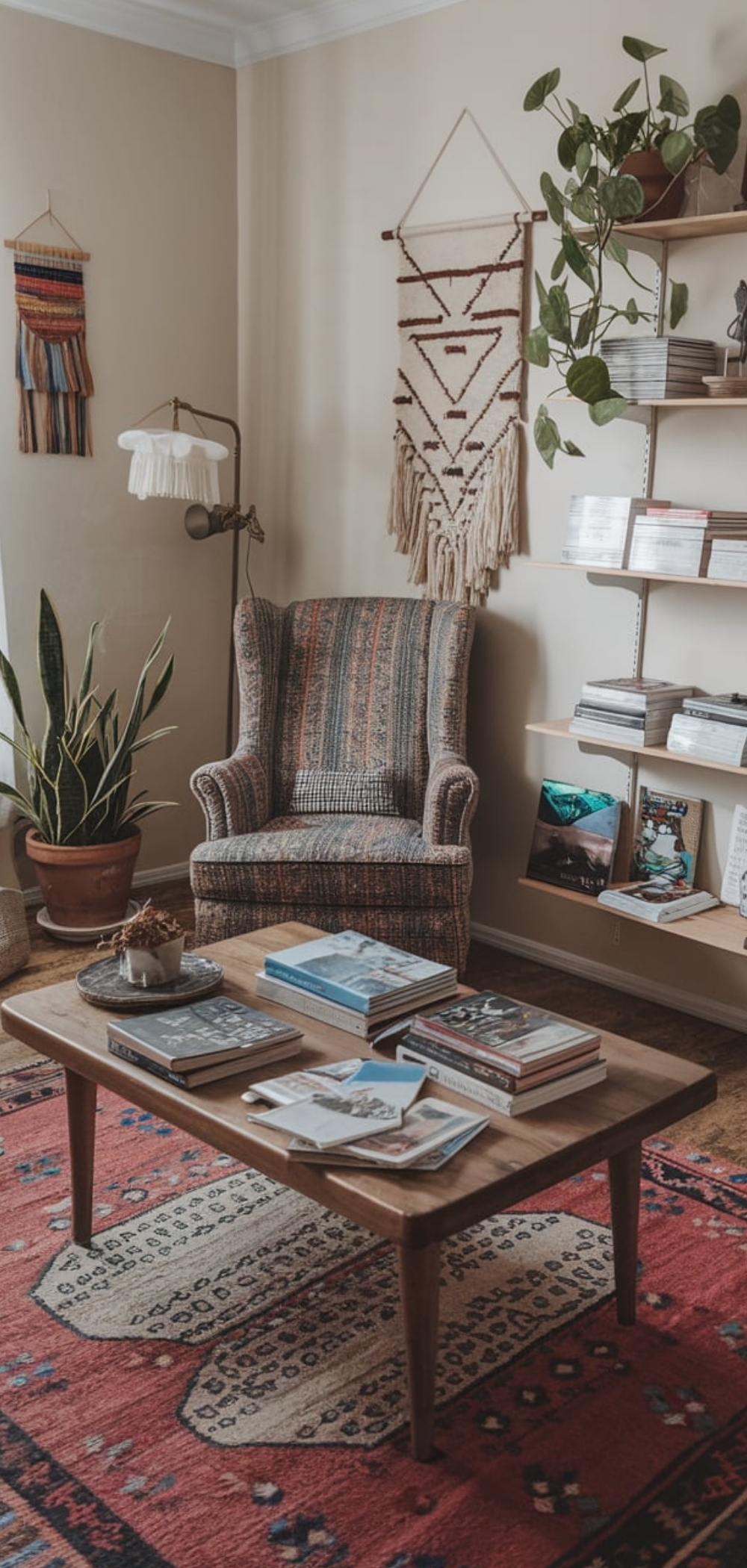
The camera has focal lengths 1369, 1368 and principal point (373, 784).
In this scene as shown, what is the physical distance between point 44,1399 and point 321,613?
2.49m

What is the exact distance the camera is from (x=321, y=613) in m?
4.02

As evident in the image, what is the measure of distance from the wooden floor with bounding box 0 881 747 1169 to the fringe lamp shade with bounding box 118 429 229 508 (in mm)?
1284

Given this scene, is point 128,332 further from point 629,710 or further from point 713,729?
point 713,729

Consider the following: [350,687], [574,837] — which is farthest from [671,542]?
[350,687]

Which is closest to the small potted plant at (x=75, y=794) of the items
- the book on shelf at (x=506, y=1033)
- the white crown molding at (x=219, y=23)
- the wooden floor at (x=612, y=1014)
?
the wooden floor at (x=612, y=1014)

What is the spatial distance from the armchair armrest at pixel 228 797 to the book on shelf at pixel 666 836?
101 cm

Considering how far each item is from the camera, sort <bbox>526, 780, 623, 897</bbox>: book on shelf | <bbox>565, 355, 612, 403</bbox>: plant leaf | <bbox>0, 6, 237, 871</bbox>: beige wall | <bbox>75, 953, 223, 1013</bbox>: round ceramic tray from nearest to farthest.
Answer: <bbox>75, 953, 223, 1013</bbox>: round ceramic tray → <bbox>565, 355, 612, 403</bbox>: plant leaf → <bbox>526, 780, 623, 897</bbox>: book on shelf → <bbox>0, 6, 237, 871</bbox>: beige wall

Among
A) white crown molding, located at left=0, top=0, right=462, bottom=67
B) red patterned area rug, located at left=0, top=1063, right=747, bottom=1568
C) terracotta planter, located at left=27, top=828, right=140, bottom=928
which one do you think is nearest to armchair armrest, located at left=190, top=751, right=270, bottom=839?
terracotta planter, located at left=27, top=828, right=140, bottom=928

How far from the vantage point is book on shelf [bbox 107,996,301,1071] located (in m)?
2.02

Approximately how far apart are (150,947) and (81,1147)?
0.38 metres

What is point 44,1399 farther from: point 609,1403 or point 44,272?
point 44,272

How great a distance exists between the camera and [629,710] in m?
3.31

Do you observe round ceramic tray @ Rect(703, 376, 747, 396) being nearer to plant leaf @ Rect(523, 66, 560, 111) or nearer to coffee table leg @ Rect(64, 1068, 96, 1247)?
plant leaf @ Rect(523, 66, 560, 111)

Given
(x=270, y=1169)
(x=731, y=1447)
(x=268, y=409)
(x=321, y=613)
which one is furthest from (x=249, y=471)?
(x=731, y=1447)
